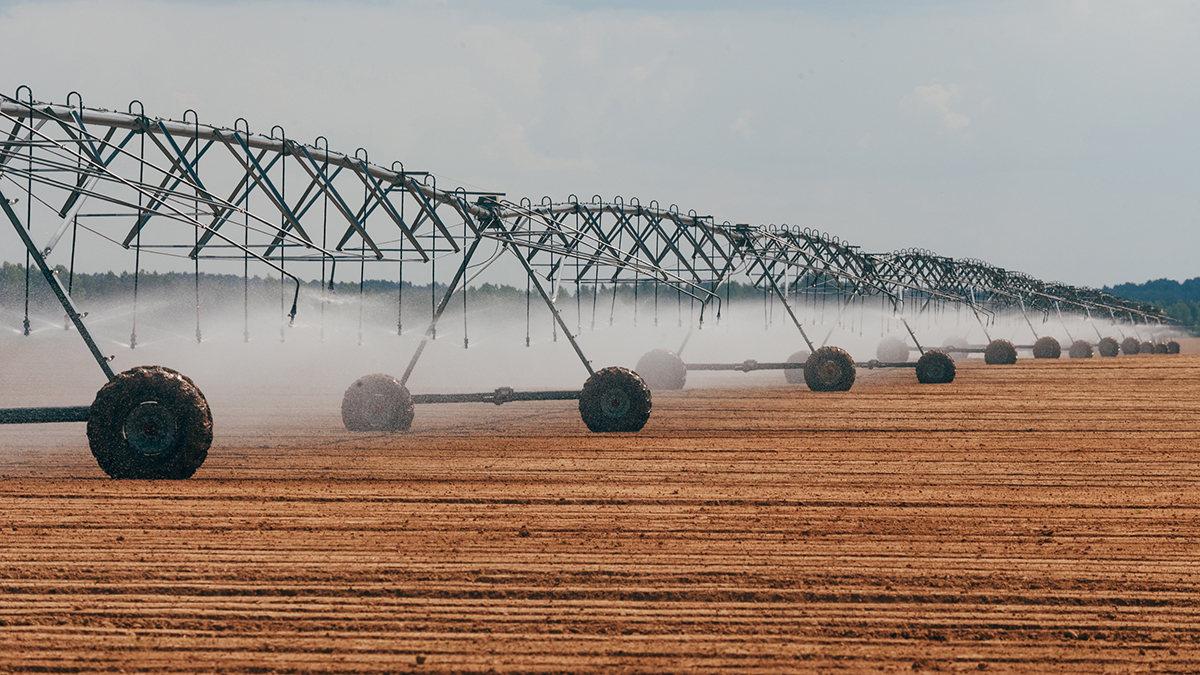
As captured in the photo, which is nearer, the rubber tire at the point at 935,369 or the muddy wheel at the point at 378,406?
the muddy wheel at the point at 378,406

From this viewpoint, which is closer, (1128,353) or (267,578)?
(267,578)

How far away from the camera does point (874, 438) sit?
49.9ft

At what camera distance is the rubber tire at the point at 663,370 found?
26078 mm

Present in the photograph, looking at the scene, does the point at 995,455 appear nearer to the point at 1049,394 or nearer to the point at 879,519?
the point at 879,519

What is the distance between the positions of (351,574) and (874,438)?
10.2 meters

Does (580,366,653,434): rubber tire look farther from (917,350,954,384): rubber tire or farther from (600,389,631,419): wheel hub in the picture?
(917,350,954,384): rubber tire

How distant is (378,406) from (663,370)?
38.2 feet

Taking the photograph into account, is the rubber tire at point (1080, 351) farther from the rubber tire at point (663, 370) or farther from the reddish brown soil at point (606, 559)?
the reddish brown soil at point (606, 559)

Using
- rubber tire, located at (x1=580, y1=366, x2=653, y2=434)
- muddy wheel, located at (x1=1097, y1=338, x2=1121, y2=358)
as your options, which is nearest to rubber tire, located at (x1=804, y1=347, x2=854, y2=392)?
rubber tire, located at (x1=580, y1=366, x2=653, y2=434)

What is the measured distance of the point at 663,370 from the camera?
26219 mm

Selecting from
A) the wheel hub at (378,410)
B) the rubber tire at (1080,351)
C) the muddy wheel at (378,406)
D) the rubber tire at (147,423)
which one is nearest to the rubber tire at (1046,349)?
the rubber tire at (1080,351)

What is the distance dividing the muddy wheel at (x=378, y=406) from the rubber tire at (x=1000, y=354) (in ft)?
114

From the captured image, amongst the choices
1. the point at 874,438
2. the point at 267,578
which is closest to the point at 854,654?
the point at 267,578

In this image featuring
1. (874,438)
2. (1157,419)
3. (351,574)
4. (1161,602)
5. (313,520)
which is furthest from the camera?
(1157,419)
